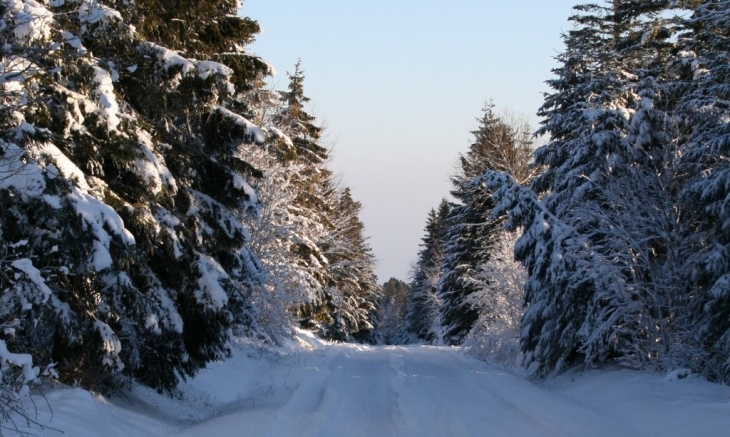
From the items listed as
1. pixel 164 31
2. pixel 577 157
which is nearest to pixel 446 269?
pixel 577 157

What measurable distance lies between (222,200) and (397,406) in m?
4.94

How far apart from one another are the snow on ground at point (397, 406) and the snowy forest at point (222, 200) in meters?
0.66

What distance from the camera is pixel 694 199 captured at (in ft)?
43.0

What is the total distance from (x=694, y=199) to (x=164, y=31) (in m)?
10.4

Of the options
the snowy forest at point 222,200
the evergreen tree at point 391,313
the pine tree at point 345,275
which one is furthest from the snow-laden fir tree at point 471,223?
the evergreen tree at point 391,313

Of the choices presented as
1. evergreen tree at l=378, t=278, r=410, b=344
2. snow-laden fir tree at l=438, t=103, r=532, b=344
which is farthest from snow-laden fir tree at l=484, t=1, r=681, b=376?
evergreen tree at l=378, t=278, r=410, b=344

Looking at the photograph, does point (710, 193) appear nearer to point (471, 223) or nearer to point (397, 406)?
point (397, 406)

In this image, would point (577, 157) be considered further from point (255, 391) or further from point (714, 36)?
point (255, 391)

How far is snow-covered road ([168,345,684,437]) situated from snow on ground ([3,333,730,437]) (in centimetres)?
2

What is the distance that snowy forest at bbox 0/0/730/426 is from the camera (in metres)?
7.73

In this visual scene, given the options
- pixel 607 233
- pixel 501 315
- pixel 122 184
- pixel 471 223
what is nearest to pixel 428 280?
pixel 471 223

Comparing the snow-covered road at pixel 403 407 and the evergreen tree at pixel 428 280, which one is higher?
the evergreen tree at pixel 428 280

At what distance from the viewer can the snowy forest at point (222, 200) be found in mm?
7734

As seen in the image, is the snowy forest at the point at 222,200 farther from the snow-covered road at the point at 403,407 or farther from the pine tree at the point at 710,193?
the snow-covered road at the point at 403,407
